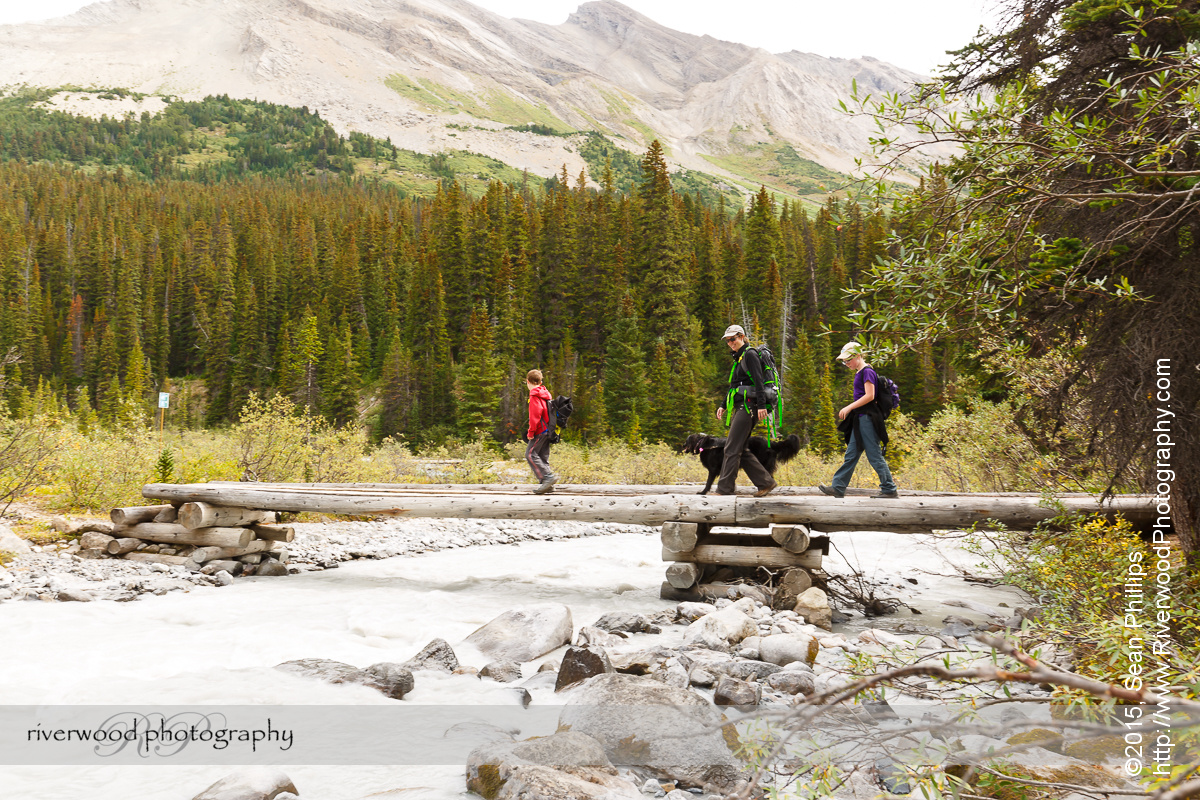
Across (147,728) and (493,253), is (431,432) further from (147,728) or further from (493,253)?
(147,728)

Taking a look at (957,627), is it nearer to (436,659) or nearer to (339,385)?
(436,659)

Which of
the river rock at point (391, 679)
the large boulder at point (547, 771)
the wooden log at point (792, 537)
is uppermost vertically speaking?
the wooden log at point (792, 537)

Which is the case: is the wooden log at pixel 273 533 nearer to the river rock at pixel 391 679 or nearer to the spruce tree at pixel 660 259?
the river rock at pixel 391 679

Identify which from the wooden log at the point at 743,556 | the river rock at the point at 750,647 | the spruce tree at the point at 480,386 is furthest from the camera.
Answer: the spruce tree at the point at 480,386

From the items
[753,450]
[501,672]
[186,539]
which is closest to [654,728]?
[501,672]

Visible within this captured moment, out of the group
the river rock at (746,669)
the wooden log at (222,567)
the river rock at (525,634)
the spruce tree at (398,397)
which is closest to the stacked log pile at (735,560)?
the river rock at (525,634)

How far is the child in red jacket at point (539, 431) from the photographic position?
9625 millimetres

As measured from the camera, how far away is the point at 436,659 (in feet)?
19.6

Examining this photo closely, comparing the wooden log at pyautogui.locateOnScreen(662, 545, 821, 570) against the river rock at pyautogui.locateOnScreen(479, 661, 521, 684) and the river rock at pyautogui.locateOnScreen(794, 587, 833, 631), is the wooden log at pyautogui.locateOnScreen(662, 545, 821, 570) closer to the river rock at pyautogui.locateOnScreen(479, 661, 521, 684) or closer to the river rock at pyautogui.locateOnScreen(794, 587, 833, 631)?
the river rock at pyautogui.locateOnScreen(794, 587, 833, 631)

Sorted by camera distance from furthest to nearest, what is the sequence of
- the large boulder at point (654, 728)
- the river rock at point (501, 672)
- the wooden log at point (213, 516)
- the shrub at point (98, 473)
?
the shrub at point (98, 473), the wooden log at point (213, 516), the river rock at point (501, 672), the large boulder at point (654, 728)

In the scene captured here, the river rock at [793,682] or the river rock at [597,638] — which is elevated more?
the river rock at [793,682]

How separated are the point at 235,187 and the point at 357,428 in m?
108

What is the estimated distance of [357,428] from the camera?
56.2 ft

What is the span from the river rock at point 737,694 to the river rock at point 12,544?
9504 mm
